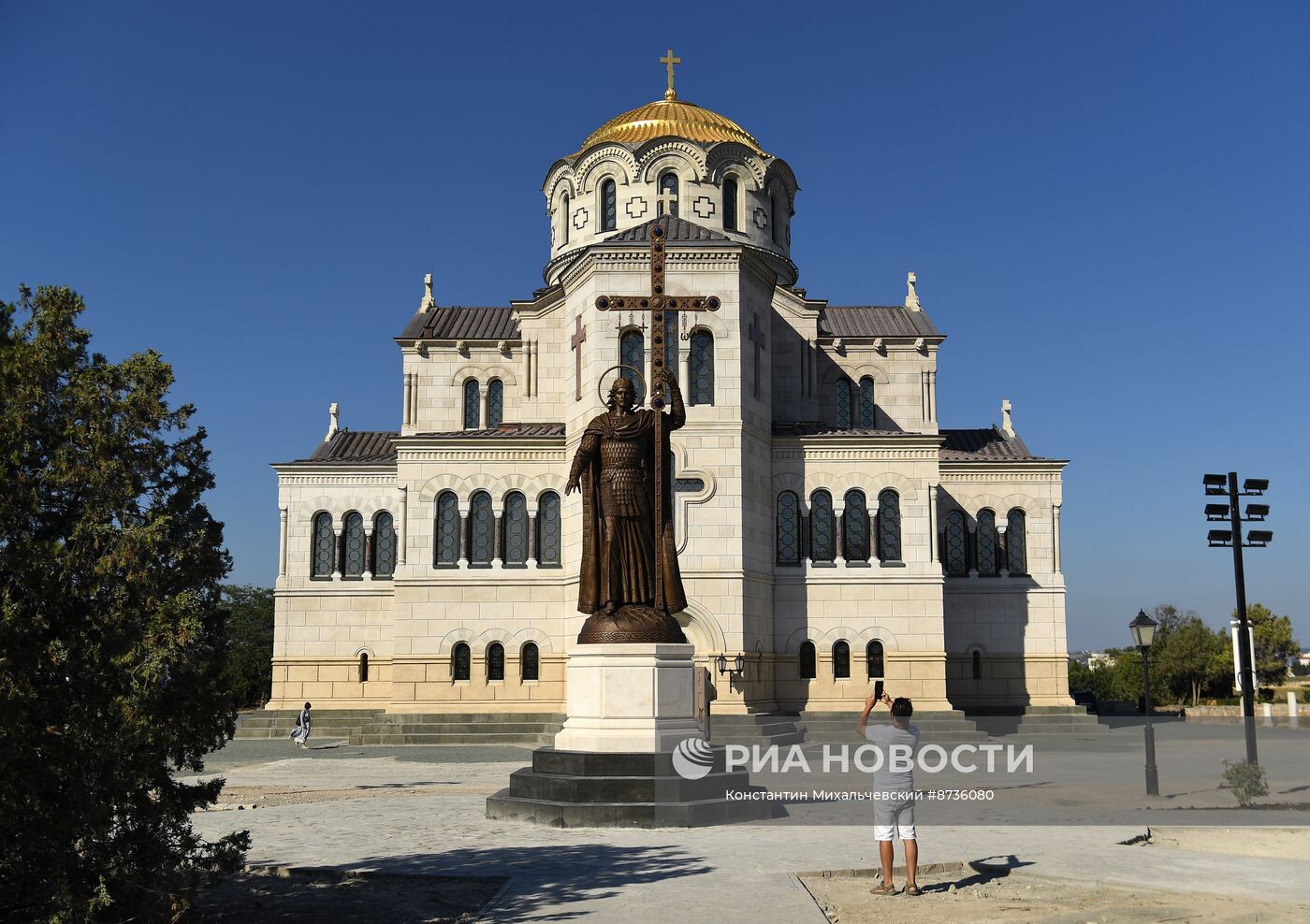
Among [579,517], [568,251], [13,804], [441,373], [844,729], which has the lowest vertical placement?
[844,729]

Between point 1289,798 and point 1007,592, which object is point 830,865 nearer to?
point 1289,798

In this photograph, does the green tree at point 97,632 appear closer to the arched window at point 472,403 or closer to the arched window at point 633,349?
the arched window at point 633,349

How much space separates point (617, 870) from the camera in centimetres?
1085

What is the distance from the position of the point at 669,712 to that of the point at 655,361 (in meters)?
4.36

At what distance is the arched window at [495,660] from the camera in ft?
109

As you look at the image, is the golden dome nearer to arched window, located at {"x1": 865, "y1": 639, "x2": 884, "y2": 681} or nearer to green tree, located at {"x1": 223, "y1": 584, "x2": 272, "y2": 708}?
arched window, located at {"x1": 865, "y1": 639, "x2": 884, "y2": 681}

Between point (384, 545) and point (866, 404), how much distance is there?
16.2 m

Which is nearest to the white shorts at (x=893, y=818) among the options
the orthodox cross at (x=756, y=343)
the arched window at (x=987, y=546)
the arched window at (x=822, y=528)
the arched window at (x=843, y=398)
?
the orthodox cross at (x=756, y=343)

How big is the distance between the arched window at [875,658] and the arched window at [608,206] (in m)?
15.5

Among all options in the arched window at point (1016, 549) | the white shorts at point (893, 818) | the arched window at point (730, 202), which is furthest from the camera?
the arched window at point (730, 202)

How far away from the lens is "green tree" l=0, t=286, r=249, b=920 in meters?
6.85

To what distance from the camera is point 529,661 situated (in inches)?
1309

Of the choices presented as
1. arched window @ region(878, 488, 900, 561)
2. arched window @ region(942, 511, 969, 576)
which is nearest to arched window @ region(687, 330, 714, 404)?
arched window @ region(878, 488, 900, 561)

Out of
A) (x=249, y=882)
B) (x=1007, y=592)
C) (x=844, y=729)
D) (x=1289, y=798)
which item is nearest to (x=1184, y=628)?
(x=1007, y=592)
